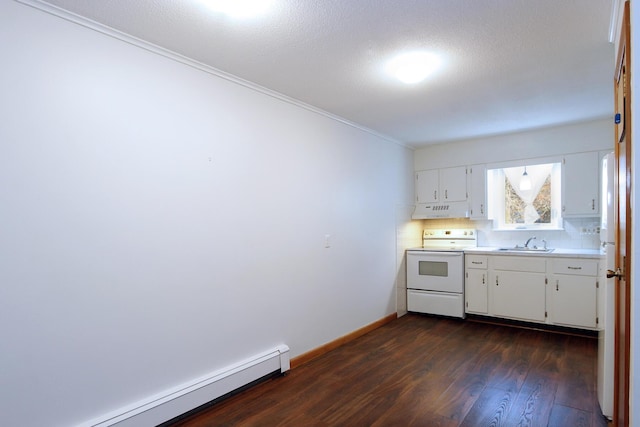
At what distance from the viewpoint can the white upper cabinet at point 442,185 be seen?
4938 mm

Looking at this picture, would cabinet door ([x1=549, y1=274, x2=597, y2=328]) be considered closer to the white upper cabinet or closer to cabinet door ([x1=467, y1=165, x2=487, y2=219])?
cabinet door ([x1=467, y1=165, x2=487, y2=219])

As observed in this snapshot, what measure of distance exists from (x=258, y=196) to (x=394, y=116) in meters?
1.82

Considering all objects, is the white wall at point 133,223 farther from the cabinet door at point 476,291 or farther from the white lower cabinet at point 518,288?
the white lower cabinet at point 518,288

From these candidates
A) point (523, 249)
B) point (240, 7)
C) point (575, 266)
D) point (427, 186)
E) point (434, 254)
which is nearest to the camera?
point (240, 7)

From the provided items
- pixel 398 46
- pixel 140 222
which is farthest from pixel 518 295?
pixel 140 222

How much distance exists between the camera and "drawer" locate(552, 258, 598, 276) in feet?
12.4

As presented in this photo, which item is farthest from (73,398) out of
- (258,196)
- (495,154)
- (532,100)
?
(495,154)

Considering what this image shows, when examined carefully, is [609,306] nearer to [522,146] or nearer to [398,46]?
[398,46]

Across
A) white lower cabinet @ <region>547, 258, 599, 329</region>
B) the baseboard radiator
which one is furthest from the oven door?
the baseboard radiator

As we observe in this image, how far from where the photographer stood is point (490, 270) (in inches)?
173

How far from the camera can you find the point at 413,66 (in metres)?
2.52

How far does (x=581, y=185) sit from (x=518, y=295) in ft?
4.82

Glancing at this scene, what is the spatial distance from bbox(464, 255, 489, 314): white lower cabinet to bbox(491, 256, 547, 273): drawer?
0.14 m

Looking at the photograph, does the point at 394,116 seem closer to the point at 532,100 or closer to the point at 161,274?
the point at 532,100
